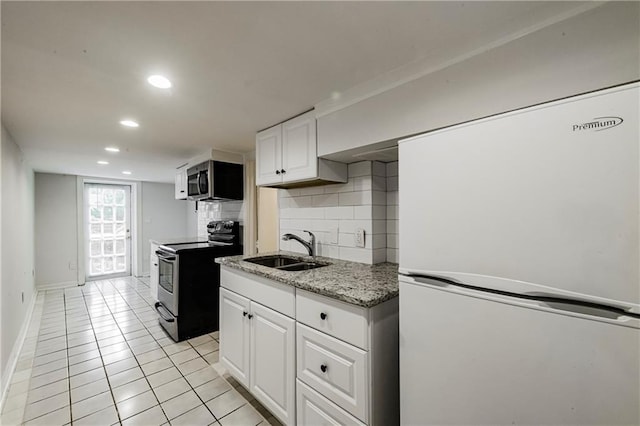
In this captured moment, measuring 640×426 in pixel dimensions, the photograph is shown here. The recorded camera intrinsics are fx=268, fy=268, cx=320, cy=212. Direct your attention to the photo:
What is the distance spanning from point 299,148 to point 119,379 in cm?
226

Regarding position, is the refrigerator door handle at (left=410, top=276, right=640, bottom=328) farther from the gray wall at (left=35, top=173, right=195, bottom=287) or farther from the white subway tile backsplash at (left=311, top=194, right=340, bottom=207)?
the gray wall at (left=35, top=173, right=195, bottom=287)

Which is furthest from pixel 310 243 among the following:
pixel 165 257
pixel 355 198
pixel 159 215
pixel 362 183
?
pixel 159 215

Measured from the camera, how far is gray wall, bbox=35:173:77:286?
15.2 ft

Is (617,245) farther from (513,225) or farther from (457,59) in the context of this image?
(457,59)

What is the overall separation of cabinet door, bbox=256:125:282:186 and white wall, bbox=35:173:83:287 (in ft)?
15.5

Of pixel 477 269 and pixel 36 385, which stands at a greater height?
pixel 477 269

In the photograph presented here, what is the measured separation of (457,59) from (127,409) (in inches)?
110

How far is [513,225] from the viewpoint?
82cm

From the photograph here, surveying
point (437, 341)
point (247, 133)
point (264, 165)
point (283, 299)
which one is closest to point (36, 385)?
point (283, 299)

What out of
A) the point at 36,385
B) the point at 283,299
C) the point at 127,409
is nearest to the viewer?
the point at 283,299

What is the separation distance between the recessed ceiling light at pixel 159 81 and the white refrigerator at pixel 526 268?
139 cm

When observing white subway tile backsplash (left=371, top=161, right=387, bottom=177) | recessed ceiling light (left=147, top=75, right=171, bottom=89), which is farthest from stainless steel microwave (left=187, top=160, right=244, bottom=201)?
white subway tile backsplash (left=371, top=161, right=387, bottom=177)

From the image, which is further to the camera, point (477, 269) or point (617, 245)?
point (477, 269)

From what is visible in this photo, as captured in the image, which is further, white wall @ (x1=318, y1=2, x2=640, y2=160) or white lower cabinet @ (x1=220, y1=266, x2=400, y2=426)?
white lower cabinet @ (x1=220, y1=266, x2=400, y2=426)
